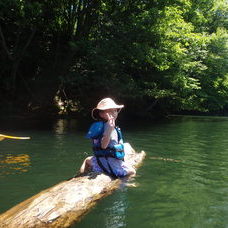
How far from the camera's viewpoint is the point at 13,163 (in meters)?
7.38

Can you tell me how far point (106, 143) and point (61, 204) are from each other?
4.94 feet

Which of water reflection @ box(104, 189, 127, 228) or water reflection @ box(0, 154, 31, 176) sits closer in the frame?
water reflection @ box(104, 189, 127, 228)

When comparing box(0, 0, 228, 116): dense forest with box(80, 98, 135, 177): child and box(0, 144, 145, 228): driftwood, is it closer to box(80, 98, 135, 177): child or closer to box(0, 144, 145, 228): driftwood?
box(80, 98, 135, 177): child

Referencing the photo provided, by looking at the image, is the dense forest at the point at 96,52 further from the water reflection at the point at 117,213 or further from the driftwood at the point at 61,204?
the water reflection at the point at 117,213

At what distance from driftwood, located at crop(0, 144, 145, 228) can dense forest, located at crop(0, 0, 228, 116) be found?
452 inches

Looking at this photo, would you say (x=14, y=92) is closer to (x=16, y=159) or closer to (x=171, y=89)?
(x=171, y=89)

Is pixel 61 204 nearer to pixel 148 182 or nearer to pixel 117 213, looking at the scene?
pixel 117 213

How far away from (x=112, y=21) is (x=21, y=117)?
7.75 m

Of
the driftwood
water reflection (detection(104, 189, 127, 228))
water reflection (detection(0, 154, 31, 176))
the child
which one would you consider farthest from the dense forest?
water reflection (detection(104, 189, 127, 228))

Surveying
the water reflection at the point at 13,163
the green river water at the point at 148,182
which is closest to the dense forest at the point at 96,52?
the green river water at the point at 148,182

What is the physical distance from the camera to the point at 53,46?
73.1 ft

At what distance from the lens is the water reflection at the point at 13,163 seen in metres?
6.69

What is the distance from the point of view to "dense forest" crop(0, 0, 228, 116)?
17.2m

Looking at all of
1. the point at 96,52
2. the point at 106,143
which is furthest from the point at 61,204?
the point at 96,52
